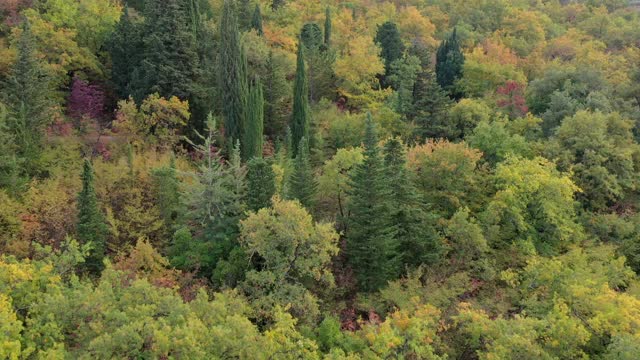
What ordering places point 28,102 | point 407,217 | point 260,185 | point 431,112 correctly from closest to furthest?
point 260,185
point 407,217
point 28,102
point 431,112

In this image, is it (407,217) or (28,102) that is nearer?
(407,217)

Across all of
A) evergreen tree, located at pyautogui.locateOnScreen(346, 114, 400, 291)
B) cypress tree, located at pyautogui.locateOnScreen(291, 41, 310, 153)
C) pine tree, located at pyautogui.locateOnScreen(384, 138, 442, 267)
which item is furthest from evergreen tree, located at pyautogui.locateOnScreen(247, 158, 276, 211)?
cypress tree, located at pyautogui.locateOnScreen(291, 41, 310, 153)

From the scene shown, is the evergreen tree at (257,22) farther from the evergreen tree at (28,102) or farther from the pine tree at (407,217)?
the pine tree at (407,217)

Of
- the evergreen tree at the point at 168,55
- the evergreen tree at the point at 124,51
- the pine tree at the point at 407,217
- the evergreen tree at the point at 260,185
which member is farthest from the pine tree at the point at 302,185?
the evergreen tree at the point at 124,51

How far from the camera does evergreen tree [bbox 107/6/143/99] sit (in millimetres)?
49000

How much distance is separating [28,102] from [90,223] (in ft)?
50.2

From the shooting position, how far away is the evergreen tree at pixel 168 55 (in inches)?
1778

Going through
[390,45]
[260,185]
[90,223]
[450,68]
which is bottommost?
[90,223]

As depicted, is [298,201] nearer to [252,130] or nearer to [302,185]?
[302,185]

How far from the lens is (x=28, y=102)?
40281 millimetres

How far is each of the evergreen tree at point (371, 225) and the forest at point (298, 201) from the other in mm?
129

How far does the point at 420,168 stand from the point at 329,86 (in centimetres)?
2246

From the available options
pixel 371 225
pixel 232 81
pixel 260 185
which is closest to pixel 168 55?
pixel 232 81

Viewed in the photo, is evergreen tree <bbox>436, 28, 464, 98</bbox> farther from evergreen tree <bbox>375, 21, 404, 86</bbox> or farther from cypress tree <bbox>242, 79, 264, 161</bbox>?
cypress tree <bbox>242, 79, 264, 161</bbox>
